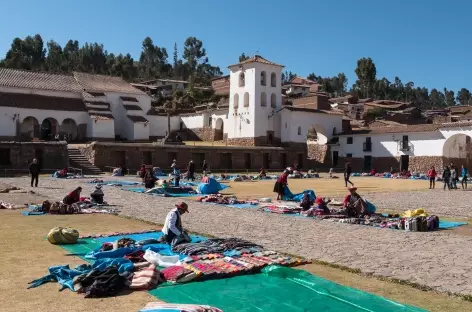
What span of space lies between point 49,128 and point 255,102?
843 inches

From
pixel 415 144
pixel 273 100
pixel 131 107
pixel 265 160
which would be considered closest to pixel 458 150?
pixel 415 144

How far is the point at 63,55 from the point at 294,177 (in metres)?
85.2

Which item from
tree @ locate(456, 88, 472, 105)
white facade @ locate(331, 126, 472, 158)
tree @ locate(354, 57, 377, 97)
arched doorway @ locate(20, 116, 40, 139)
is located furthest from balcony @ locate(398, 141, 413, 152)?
tree @ locate(456, 88, 472, 105)

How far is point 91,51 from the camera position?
114062 mm

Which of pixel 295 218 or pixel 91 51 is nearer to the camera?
pixel 295 218

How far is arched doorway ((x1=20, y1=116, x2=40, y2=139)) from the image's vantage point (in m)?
45.2

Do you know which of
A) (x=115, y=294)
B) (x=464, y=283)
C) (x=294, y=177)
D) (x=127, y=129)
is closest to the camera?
(x=115, y=294)

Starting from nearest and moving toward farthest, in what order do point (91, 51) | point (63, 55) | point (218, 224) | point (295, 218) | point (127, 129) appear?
point (218, 224)
point (295, 218)
point (127, 129)
point (63, 55)
point (91, 51)

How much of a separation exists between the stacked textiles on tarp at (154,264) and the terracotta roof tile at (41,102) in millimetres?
38740

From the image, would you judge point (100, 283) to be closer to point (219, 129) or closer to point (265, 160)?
point (265, 160)

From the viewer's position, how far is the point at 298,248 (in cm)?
948

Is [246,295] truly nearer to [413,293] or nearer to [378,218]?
[413,293]

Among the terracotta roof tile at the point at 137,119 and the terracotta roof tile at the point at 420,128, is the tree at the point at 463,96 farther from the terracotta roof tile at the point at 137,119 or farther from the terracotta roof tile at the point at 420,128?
the terracotta roof tile at the point at 137,119

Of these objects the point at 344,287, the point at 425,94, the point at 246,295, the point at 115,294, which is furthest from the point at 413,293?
the point at 425,94
